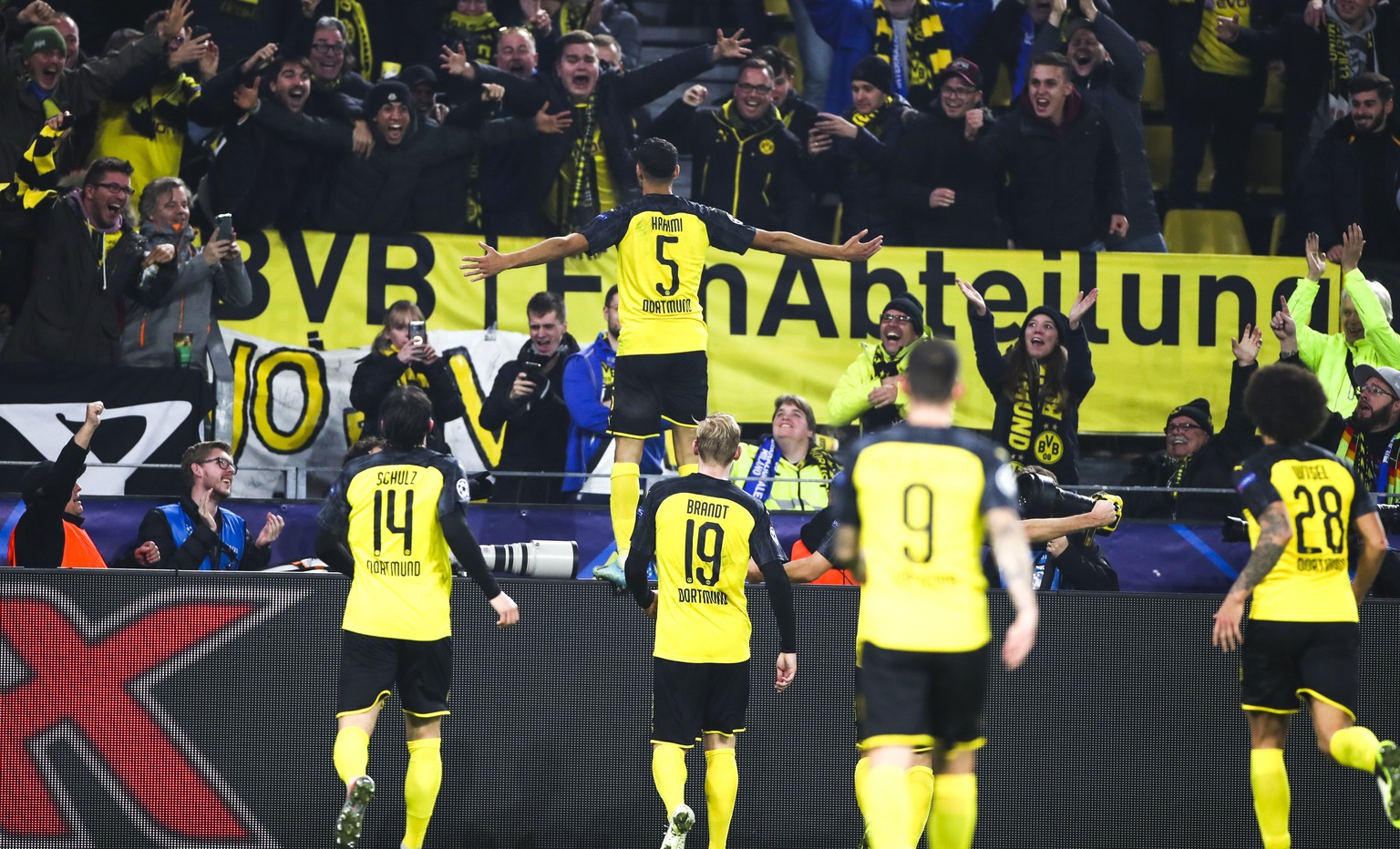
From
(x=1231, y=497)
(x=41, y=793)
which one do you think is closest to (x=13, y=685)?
(x=41, y=793)

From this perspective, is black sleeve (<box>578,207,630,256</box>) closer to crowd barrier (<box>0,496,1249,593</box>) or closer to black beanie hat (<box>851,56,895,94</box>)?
crowd barrier (<box>0,496,1249,593</box>)

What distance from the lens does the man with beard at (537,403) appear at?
35.7ft

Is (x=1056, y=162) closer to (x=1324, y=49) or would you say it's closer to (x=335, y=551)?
(x=1324, y=49)

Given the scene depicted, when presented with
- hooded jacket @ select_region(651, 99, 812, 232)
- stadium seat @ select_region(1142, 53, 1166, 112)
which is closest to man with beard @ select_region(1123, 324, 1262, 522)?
hooded jacket @ select_region(651, 99, 812, 232)

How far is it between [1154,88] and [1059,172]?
2918 mm

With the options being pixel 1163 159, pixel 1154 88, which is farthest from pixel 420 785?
pixel 1154 88

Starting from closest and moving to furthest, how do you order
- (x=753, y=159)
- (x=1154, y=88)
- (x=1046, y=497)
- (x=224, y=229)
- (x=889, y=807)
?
(x=889, y=807) < (x=1046, y=497) < (x=224, y=229) < (x=753, y=159) < (x=1154, y=88)

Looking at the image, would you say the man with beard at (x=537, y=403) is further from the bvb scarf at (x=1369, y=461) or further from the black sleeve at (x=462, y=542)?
the bvb scarf at (x=1369, y=461)

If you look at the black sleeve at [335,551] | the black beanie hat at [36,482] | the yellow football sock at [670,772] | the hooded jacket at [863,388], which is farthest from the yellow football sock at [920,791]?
the black beanie hat at [36,482]

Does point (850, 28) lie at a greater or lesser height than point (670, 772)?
greater

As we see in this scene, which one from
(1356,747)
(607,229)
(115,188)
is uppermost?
(115,188)

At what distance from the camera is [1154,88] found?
1481 centimetres

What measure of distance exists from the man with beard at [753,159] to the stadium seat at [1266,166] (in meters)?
4.53

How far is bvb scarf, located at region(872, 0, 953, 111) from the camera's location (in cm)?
1357
